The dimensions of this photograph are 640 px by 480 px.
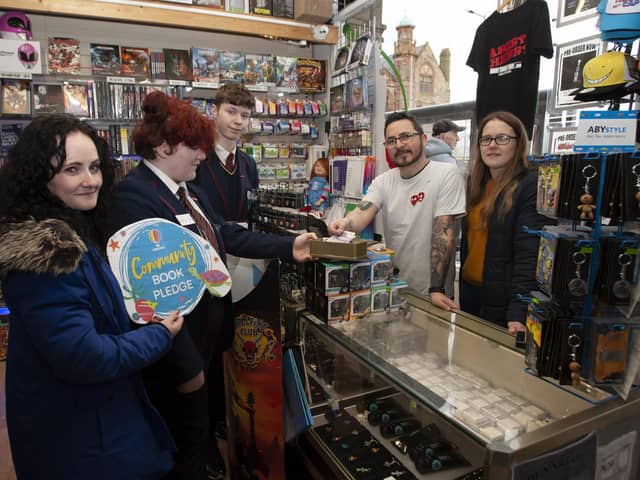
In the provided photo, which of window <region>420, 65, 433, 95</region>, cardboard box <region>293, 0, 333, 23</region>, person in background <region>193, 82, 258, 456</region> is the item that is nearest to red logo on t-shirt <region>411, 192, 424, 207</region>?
person in background <region>193, 82, 258, 456</region>

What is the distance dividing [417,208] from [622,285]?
1.38 m

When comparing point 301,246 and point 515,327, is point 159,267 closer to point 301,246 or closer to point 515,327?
point 301,246

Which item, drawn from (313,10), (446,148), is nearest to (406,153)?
(446,148)

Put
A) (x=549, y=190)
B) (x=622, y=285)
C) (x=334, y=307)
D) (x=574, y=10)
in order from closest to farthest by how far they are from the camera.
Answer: (x=622, y=285), (x=549, y=190), (x=334, y=307), (x=574, y=10)

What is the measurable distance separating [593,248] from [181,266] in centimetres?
126

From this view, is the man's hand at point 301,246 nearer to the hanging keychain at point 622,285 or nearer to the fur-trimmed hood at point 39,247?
the fur-trimmed hood at point 39,247

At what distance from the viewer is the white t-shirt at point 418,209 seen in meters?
2.28

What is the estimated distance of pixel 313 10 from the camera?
191 inches

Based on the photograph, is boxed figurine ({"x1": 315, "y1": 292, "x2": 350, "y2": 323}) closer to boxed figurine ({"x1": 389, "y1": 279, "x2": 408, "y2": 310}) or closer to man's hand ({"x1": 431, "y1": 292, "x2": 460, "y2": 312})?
boxed figurine ({"x1": 389, "y1": 279, "x2": 408, "y2": 310})

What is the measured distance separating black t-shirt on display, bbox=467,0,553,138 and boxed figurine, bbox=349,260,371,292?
218 cm

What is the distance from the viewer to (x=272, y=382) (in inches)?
68.2

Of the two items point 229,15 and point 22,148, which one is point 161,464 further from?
point 229,15

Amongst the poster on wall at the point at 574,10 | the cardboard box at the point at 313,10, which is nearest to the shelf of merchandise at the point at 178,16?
the cardboard box at the point at 313,10

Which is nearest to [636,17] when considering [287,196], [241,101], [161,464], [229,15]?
[287,196]
